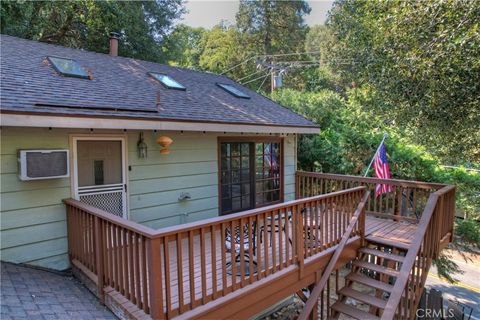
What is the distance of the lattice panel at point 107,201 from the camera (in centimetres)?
431

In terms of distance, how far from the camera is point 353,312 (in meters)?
4.26

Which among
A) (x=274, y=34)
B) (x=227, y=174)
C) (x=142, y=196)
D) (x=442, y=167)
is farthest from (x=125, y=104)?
(x=274, y=34)

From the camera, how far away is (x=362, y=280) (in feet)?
15.0

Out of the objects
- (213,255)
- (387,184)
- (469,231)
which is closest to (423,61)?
(387,184)

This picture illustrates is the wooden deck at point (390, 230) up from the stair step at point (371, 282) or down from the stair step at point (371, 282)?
up

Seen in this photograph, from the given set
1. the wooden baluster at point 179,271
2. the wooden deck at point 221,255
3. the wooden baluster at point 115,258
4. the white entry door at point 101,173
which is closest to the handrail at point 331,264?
the wooden deck at point 221,255

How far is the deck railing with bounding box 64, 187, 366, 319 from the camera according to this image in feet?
8.32

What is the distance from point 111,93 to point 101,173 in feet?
4.10

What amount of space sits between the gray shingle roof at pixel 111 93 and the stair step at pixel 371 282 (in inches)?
123

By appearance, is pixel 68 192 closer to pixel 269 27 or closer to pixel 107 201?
pixel 107 201

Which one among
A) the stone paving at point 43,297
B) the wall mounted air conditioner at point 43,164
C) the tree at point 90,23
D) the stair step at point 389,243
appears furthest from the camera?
the tree at point 90,23

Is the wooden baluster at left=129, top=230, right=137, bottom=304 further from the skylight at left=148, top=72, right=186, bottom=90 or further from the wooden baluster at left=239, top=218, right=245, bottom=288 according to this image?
the skylight at left=148, top=72, right=186, bottom=90
